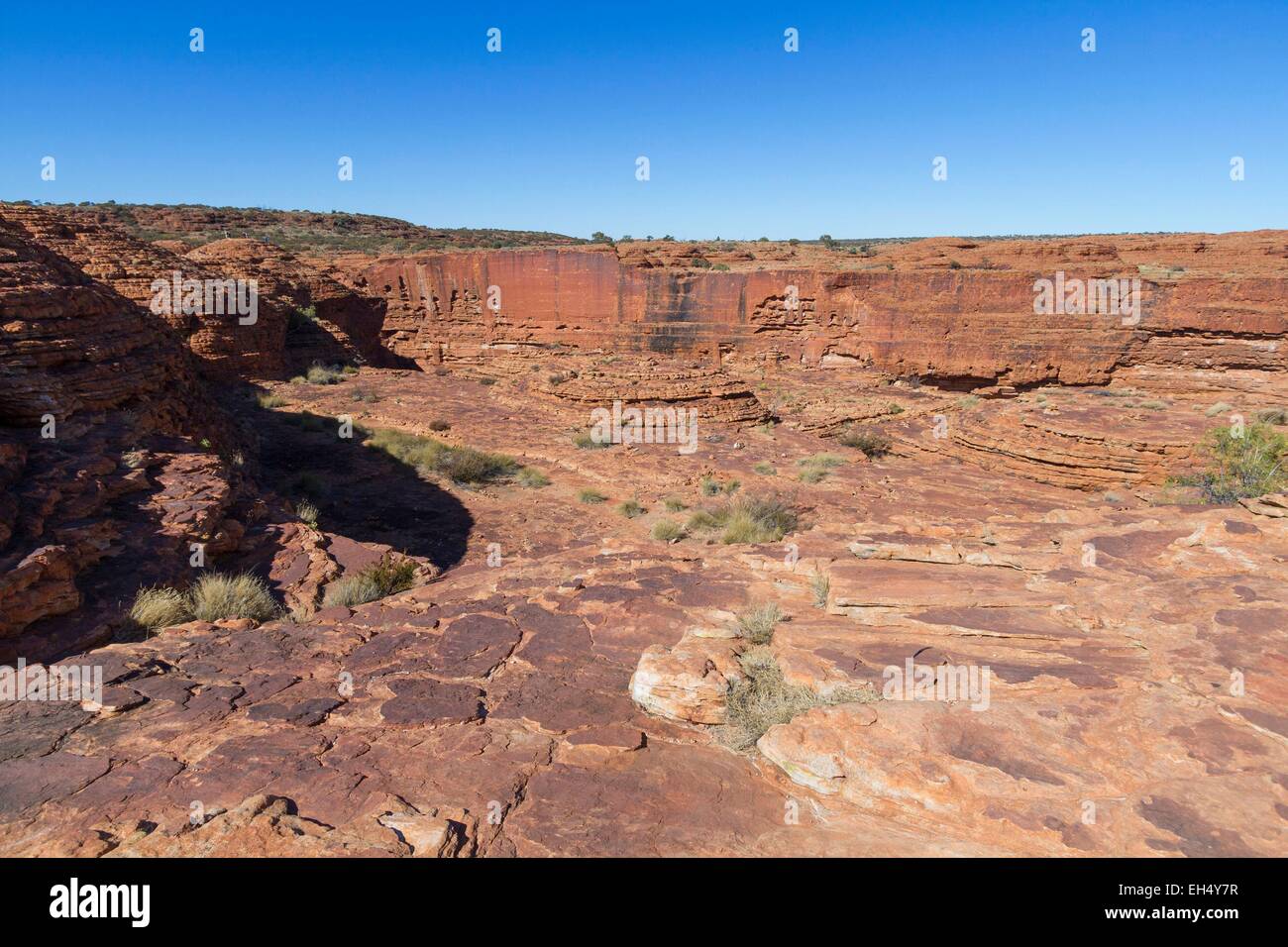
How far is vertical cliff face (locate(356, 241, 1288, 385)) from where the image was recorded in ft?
59.1

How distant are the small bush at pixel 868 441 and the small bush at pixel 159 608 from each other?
47.0 ft

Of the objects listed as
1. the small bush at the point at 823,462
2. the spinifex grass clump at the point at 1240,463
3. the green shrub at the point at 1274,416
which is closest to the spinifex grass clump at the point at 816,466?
the small bush at the point at 823,462

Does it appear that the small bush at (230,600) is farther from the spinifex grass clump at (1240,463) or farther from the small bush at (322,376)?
the small bush at (322,376)

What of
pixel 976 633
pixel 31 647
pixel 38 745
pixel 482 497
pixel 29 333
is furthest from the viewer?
pixel 482 497

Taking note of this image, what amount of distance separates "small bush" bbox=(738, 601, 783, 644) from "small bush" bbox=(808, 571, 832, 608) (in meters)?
0.39

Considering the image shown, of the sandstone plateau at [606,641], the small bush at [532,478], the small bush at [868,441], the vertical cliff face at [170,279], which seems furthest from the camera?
the small bush at [868,441]

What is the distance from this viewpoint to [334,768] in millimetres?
3205

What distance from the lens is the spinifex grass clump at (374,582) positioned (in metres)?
6.21

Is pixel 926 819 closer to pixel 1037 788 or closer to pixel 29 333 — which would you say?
pixel 1037 788

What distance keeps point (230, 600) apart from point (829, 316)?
69.2 feet

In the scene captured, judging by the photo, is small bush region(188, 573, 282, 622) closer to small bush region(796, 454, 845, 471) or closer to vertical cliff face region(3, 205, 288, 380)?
small bush region(796, 454, 845, 471)

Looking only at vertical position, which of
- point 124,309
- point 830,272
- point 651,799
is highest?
point 830,272
